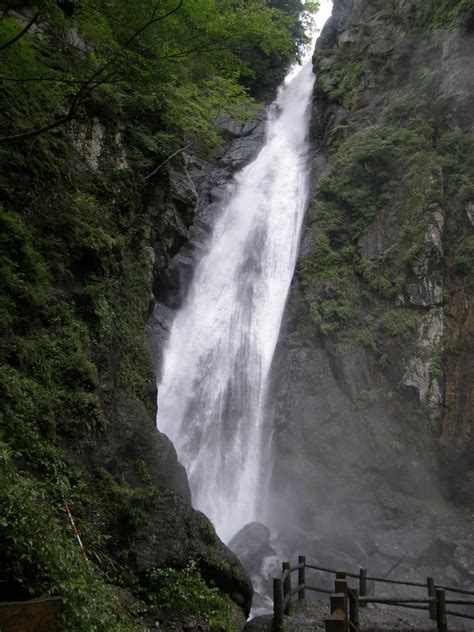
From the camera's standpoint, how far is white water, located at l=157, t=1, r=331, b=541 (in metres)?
15.7

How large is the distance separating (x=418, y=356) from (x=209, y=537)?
10646 mm

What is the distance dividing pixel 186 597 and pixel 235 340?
12.9m

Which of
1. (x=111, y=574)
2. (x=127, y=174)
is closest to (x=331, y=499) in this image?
(x=111, y=574)

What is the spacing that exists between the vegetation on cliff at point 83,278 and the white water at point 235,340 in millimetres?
6245

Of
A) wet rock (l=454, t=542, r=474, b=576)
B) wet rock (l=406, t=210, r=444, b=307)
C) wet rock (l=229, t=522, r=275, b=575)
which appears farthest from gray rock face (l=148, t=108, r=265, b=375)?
wet rock (l=454, t=542, r=474, b=576)

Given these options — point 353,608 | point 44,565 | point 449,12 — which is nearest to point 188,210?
point 353,608

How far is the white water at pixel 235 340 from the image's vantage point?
51.4 ft

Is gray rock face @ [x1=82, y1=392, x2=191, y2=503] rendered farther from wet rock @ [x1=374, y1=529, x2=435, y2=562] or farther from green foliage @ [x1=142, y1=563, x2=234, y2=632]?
wet rock @ [x1=374, y1=529, x2=435, y2=562]

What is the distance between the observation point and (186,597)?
20.8 ft

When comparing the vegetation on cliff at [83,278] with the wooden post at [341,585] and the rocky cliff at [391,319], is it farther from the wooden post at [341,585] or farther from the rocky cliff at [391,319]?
the rocky cliff at [391,319]

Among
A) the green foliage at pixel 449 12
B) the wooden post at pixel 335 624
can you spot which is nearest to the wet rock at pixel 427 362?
the wooden post at pixel 335 624

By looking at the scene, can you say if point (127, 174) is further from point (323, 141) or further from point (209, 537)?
point (323, 141)

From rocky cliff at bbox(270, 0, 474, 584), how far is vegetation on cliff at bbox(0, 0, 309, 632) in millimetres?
7365

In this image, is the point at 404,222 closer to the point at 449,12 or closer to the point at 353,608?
the point at 449,12
